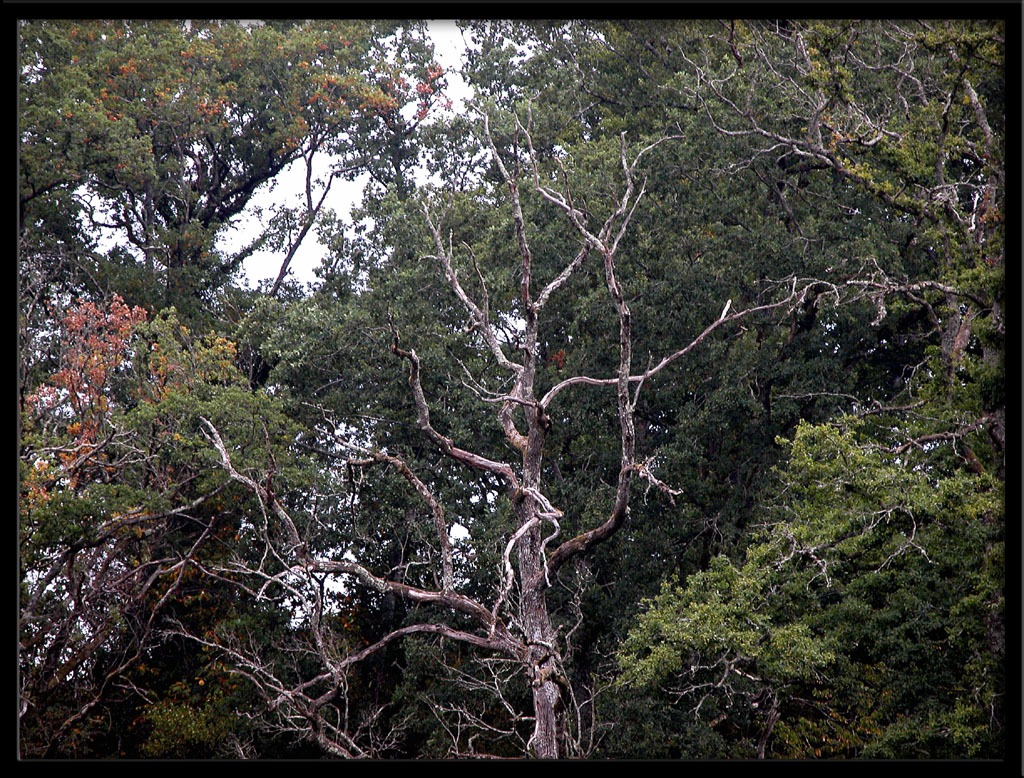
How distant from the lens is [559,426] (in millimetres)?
13727

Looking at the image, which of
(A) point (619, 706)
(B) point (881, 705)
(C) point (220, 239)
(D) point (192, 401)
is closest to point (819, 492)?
(B) point (881, 705)

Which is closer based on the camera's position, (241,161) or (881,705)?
(881,705)

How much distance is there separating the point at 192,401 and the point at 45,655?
331 cm

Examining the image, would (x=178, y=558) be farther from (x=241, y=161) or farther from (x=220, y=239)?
(x=241, y=161)

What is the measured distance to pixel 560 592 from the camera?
42.3 ft

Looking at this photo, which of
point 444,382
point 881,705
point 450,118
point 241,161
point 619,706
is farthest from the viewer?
point 241,161

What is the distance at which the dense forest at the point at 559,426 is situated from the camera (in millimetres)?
9305

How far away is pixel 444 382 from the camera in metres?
13.5

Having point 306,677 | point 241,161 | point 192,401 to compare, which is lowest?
point 306,677

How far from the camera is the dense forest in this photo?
30.5ft

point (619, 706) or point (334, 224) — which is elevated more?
point (334, 224)

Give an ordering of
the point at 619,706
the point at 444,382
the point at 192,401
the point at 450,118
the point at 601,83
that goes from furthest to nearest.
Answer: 1. the point at 450,118
2. the point at 601,83
3. the point at 444,382
4. the point at 192,401
5. the point at 619,706

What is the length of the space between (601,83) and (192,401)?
7747 mm

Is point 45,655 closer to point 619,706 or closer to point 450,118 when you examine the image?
point 619,706
